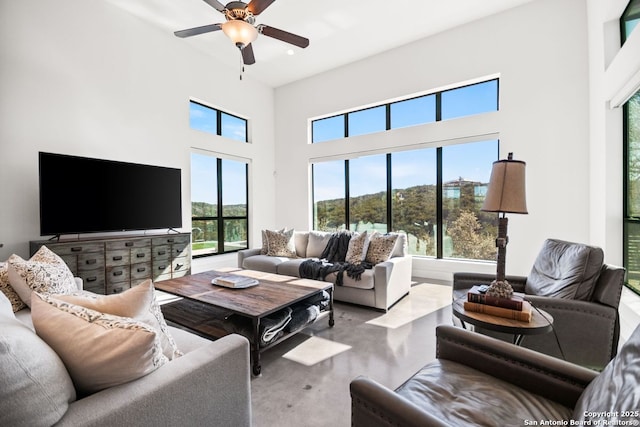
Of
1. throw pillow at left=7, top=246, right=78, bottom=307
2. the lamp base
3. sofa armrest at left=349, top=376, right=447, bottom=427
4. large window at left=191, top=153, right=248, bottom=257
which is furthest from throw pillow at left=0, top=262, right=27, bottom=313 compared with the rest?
large window at left=191, top=153, right=248, bottom=257

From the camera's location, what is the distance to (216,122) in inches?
217

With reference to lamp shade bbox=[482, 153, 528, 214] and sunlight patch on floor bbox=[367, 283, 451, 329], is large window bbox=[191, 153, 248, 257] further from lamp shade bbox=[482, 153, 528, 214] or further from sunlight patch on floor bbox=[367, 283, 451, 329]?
lamp shade bbox=[482, 153, 528, 214]

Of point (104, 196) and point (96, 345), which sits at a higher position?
point (104, 196)

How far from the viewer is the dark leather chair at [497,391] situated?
2.63 feet

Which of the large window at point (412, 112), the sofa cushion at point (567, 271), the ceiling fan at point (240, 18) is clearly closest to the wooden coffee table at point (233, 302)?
the sofa cushion at point (567, 271)

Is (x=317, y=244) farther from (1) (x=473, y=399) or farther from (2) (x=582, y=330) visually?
(1) (x=473, y=399)

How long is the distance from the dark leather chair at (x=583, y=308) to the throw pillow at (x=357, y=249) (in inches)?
76.7

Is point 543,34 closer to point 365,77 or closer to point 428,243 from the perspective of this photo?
point 365,77

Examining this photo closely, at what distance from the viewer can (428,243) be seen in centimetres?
492

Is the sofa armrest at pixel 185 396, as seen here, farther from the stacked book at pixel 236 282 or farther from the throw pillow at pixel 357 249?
the throw pillow at pixel 357 249

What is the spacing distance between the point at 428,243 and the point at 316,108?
3.53 m

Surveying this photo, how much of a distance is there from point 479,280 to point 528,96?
119 inches

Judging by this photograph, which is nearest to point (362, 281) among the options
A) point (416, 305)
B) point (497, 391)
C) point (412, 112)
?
point (416, 305)

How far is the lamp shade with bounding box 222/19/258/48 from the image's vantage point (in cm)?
258
